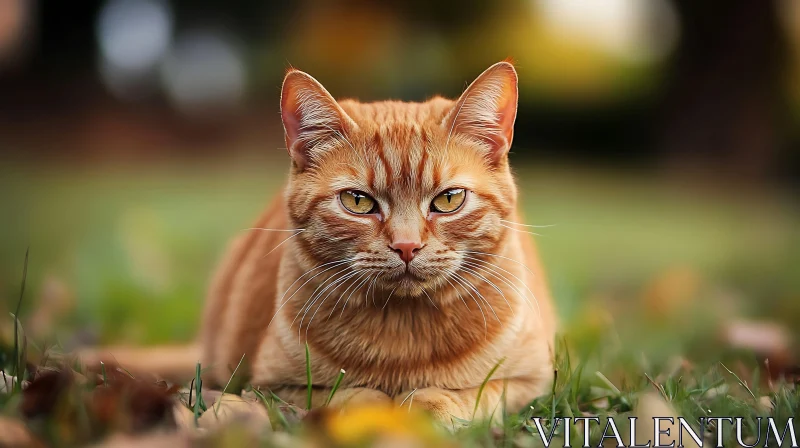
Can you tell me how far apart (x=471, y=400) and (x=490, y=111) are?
828 mm

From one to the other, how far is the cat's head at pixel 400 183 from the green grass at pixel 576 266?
17.3 inches

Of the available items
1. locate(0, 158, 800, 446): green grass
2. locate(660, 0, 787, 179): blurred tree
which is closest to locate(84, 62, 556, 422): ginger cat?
locate(0, 158, 800, 446): green grass

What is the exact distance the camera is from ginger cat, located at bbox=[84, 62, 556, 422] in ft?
6.69

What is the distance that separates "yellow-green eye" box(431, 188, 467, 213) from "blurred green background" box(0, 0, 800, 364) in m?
3.25

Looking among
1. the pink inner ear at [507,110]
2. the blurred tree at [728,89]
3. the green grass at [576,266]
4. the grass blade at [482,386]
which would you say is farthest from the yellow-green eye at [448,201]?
the blurred tree at [728,89]

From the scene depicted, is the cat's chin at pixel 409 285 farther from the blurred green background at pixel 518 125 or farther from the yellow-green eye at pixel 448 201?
the blurred green background at pixel 518 125

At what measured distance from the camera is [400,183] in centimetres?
204

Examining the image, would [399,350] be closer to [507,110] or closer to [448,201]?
[448,201]

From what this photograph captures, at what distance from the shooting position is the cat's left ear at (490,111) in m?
2.14

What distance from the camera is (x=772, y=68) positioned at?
6.62 meters

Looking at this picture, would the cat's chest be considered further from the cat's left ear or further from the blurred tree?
the blurred tree

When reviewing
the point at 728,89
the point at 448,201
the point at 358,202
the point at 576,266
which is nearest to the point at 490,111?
the point at 448,201

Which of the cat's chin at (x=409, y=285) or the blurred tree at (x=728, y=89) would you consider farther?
the blurred tree at (x=728, y=89)

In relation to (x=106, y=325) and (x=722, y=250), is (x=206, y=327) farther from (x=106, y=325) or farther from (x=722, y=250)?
(x=722, y=250)
